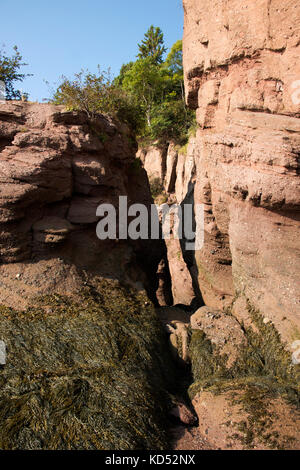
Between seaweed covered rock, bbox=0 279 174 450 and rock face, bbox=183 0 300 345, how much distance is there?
8.22 ft

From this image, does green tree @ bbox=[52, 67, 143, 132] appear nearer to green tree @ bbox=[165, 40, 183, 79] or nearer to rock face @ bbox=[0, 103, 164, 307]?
rock face @ bbox=[0, 103, 164, 307]

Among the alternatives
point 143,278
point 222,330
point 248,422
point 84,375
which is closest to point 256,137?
point 222,330

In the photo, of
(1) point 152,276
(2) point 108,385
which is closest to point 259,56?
(2) point 108,385

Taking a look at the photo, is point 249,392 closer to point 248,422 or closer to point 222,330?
point 248,422

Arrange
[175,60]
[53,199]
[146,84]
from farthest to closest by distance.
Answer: [175,60] < [146,84] < [53,199]

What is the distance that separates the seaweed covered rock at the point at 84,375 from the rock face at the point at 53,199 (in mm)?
701

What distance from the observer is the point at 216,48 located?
776 cm

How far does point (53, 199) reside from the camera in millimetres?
8016

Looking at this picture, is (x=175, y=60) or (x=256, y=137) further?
(x=175, y=60)

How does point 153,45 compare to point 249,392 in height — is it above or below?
above

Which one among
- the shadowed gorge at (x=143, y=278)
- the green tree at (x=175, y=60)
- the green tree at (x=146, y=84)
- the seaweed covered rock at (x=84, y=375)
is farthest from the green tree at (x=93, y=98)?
the green tree at (x=175, y=60)

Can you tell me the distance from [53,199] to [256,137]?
461 cm

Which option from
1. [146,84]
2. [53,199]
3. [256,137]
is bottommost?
[53,199]

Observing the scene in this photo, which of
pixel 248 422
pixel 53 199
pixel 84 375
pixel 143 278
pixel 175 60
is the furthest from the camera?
pixel 175 60
